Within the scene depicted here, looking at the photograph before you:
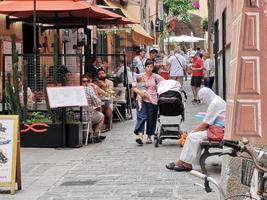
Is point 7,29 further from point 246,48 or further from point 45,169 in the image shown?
point 246,48

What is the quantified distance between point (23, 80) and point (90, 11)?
2.59 m

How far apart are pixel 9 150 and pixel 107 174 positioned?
1767 millimetres

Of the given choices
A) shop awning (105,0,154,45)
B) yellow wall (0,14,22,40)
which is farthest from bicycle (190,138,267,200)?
shop awning (105,0,154,45)

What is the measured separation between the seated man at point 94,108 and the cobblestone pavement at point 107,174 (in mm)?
311

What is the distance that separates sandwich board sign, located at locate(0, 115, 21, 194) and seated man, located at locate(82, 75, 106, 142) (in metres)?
4.71

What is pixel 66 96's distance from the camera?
40.0 feet

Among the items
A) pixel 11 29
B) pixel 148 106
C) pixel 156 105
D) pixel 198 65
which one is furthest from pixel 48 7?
pixel 198 65

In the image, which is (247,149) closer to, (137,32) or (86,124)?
(86,124)

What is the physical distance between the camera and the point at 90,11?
14031 mm

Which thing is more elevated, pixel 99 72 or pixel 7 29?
pixel 7 29

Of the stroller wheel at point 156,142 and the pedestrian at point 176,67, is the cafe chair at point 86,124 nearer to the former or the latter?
the stroller wheel at point 156,142

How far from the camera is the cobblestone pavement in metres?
7.94

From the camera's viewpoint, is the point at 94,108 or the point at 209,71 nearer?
the point at 94,108

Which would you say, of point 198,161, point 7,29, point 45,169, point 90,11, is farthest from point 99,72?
point 198,161
